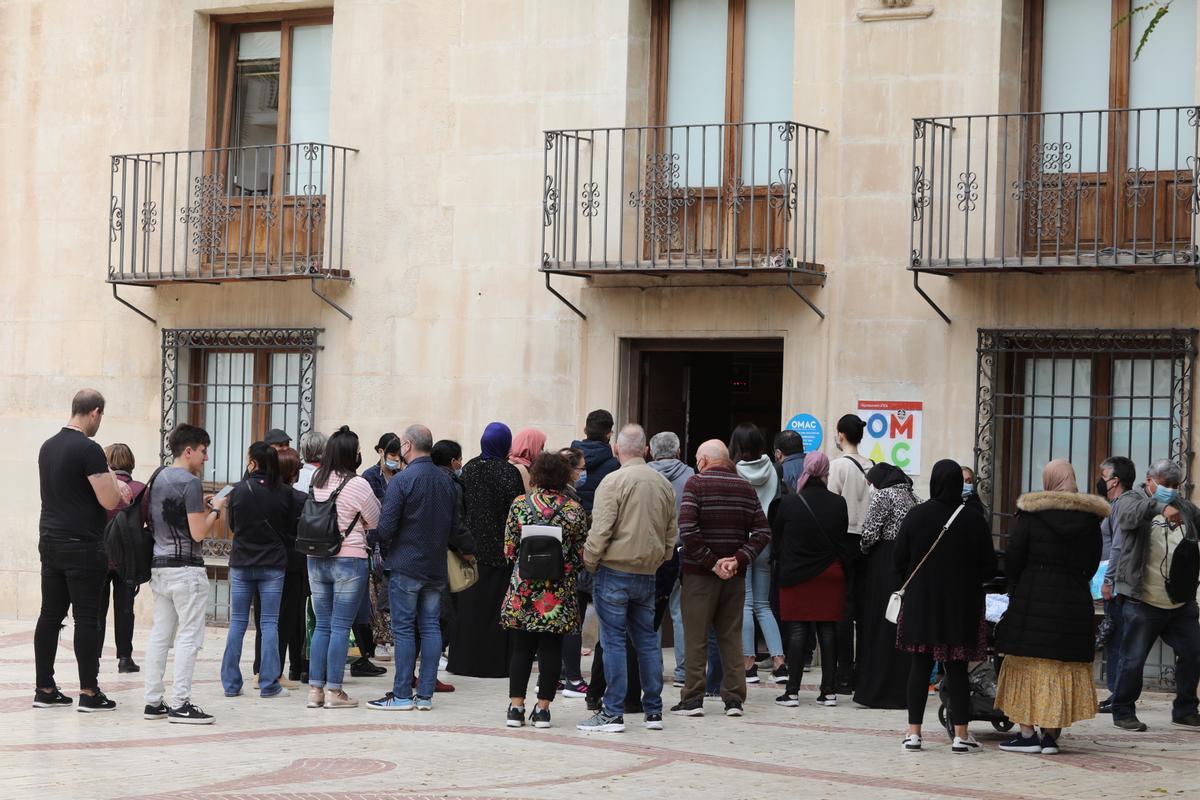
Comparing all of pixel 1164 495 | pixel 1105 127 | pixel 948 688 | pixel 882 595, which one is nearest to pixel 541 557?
pixel 948 688

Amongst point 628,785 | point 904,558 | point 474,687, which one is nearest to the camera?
point 628,785

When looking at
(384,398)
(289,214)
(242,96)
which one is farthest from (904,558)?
(242,96)

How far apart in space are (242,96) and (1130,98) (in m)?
8.53

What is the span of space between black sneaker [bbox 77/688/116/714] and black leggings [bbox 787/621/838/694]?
4407mm

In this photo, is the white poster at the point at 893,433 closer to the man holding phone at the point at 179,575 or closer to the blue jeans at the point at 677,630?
the blue jeans at the point at 677,630

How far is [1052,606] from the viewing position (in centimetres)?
1041

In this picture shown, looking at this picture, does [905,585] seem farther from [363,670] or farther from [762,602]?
[363,670]

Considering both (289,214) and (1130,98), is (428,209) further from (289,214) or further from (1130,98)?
(1130,98)

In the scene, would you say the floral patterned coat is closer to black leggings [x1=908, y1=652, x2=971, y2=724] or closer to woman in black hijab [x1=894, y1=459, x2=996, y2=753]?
woman in black hijab [x1=894, y1=459, x2=996, y2=753]

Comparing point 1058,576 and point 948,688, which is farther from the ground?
point 1058,576

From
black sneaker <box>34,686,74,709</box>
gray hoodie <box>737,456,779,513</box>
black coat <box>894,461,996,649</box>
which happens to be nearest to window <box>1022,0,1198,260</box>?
gray hoodie <box>737,456,779,513</box>

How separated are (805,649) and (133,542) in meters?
4.46

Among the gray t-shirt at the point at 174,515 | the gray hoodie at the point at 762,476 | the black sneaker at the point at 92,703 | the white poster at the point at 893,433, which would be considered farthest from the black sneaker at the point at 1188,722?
the black sneaker at the point at 92,703

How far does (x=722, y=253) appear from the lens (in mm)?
15719
